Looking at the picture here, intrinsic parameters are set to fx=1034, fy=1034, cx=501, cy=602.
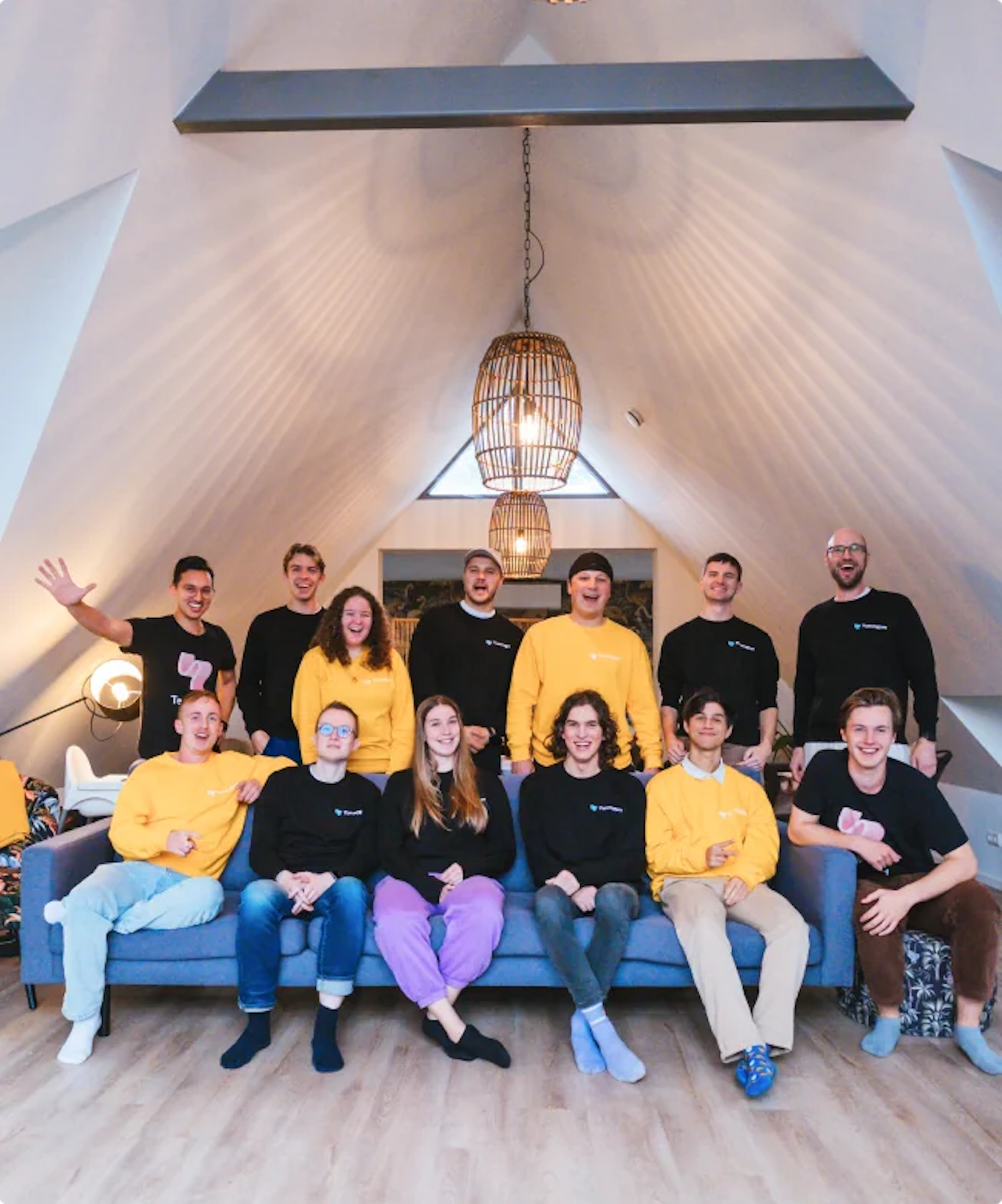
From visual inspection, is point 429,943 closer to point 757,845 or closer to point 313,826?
point 313,826

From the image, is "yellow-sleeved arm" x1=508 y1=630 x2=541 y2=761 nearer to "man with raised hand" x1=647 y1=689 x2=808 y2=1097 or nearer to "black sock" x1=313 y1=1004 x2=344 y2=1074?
"man with raised hand" x1=647 y1=689 x2=808 y2=1097

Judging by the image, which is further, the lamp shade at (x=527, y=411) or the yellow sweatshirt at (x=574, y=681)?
the lamp shade at (x=527, y=411)

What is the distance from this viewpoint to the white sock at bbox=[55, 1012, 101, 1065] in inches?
114

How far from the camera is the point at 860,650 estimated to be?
3.84 m

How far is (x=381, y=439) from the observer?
22.9ft

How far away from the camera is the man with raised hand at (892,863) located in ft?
9.91

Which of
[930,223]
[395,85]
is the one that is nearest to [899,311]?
[930,223]

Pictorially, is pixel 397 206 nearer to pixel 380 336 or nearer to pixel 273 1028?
pixel 380 336

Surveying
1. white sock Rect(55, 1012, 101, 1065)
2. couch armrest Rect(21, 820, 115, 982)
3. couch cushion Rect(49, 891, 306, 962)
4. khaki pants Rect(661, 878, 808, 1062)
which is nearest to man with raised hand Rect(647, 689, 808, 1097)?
khaki pants Rect(661, 878, 808, 1062)

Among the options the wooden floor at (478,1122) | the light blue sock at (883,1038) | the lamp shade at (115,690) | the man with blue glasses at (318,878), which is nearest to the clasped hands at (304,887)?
the man with blue glasses at (318,878)

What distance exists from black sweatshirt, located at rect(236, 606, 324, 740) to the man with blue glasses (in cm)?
66

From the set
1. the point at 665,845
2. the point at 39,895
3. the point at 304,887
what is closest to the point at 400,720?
the point at 304,887

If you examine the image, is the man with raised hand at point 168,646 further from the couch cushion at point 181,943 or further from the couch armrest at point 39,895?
the couch cushion at point 181,943

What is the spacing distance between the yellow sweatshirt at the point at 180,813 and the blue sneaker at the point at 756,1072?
172cm
